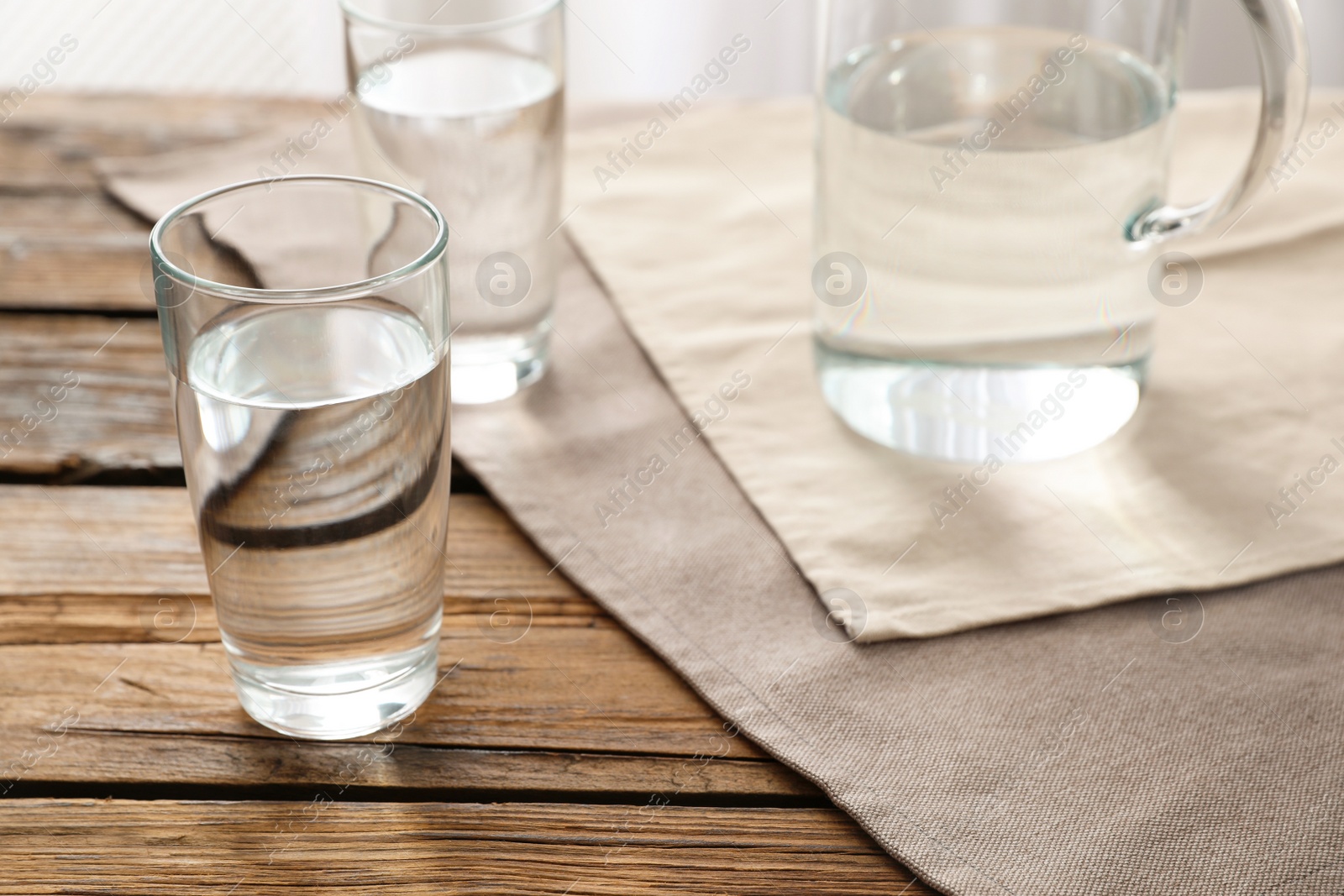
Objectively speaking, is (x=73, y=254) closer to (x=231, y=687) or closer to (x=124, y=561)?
(x=124, y=561)

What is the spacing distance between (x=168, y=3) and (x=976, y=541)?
5.64 ft

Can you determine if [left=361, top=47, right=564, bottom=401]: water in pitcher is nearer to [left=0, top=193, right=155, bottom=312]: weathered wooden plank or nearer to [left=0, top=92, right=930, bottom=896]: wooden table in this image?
[left=0, top=92, right=930, bottom=896]: wooden table

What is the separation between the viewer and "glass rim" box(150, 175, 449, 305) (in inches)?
17.0

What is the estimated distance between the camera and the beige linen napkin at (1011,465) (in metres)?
0.60

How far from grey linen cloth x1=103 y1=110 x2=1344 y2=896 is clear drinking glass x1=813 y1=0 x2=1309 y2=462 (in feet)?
0.38

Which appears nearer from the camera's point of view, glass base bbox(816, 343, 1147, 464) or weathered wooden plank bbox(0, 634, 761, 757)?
weathered wooden plank bbox(0, 634, 761, 757)

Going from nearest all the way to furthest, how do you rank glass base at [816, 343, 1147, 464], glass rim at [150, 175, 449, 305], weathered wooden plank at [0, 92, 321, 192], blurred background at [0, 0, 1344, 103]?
1. glass rim at [150, 175, 449, 305]
2. glass base at [816, 343, 1147, 464]
3. weathered wooden plank at [0, 92, 321, 192]
4. blurred background at [0, 0, 1344, 103]

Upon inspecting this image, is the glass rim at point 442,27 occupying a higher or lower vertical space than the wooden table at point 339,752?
higher

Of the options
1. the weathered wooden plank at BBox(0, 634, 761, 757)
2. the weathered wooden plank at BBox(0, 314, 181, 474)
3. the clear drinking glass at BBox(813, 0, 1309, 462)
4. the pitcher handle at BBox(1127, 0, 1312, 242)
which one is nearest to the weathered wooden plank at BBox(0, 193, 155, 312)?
the weathered wooden plank at BBox(0, 314, 181, 474)

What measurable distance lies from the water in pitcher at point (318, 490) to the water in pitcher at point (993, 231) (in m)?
0.27

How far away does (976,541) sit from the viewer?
24.5 inches

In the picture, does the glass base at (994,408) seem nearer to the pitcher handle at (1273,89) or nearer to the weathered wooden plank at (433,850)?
the pitcher handle at (1273,89)

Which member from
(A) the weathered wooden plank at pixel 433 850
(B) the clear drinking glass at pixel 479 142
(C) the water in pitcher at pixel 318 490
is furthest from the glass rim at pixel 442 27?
(A) the weathered wooden plank at pixel 433 850

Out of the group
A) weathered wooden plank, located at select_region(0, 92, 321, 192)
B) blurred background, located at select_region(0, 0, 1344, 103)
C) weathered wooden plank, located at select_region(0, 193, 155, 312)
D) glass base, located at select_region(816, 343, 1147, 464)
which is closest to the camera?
glass base, located at select_region(816, 343, 1147, 464)
